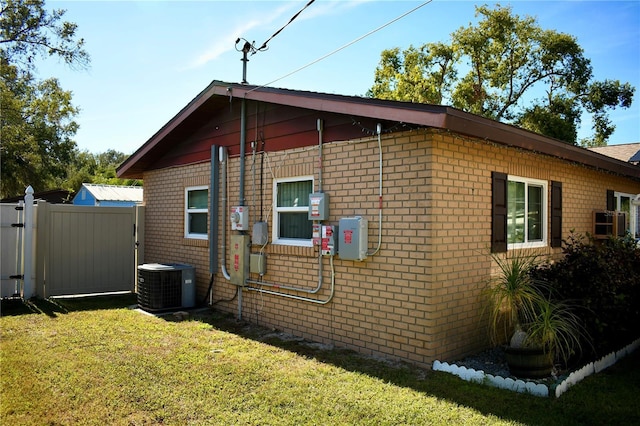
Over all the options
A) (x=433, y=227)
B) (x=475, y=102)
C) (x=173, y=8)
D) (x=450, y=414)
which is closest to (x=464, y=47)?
(x=475, y=102)

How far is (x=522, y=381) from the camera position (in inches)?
187

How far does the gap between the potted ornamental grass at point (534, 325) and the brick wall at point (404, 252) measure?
0.58 meters

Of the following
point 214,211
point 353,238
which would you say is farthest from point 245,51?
point 353,238

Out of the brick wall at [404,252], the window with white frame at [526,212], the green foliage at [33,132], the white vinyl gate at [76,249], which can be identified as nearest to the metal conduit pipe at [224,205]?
the brick wall at [404,252]

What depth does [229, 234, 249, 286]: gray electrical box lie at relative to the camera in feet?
25.3

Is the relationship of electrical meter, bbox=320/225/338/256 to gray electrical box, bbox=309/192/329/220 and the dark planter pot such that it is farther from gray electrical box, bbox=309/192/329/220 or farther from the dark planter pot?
the dark planter pot

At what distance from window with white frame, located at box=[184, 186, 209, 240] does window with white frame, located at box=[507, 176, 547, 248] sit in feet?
18.0

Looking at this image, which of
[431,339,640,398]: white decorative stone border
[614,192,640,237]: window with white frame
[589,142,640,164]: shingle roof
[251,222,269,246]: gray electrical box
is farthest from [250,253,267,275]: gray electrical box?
[589,142,640,164]: shingle roof

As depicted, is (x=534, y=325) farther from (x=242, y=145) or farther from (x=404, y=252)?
(x=242, y=145)

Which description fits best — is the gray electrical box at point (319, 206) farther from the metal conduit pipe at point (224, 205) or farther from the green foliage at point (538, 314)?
the metal conduit pipe at point (224, 205)

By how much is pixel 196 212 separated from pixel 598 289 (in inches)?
276

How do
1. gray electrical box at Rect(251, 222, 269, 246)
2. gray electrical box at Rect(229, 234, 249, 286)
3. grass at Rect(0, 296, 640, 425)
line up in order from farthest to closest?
gray electrical box at Rect(229, 234, 249, 286), gray electrical box at Rect(251, 222, 269, 246), grass at Rect(0, 296, 640, 425)

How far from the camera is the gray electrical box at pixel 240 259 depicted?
7.72 metres

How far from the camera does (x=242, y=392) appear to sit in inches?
181
